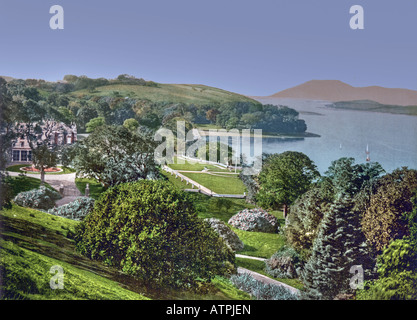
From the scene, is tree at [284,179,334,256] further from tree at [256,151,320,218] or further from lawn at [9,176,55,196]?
lawn at [9,176,55,196]

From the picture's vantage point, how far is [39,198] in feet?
20.2

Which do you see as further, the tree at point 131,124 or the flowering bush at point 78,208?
the tree at point 131,124

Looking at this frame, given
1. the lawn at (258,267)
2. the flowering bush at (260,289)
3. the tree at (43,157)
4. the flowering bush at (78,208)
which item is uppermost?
the tree at (43,157)

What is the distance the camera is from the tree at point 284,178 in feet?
20.0

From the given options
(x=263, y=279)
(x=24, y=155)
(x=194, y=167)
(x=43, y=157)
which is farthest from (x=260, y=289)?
(x=24, y=155)

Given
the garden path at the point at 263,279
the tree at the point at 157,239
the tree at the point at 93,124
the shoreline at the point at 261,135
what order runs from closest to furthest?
the tree at the point at 157,239
the garden path at the point at 263,279
the tree at the point at 93,124
the shoreline at the point at 261,135

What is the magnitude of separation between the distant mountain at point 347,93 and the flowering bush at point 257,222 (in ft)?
6.39

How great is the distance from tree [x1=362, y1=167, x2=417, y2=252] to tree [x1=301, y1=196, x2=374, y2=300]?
0.19 metres

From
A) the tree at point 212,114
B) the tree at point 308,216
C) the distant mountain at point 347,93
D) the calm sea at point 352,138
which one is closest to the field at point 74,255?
the tree at point 308,216

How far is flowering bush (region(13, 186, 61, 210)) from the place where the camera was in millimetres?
6129

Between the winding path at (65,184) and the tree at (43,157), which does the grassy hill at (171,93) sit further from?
the winding path at (65,184)

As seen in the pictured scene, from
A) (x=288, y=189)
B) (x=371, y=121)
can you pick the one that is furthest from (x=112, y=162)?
(x=371, y=121)

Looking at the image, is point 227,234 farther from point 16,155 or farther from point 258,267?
point 16,155
